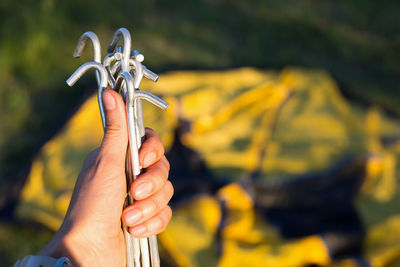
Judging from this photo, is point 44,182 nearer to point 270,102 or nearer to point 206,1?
point 270,102

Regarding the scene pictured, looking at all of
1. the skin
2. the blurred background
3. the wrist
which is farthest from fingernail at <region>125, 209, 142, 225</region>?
the blurred background

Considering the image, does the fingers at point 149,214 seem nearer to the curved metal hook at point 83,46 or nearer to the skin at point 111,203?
the skin at point 111,203

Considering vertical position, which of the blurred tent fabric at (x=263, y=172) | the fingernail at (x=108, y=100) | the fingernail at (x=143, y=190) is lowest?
the blurred tent fabric at (x=263, y=172)

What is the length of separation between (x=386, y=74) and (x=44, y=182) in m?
2.06

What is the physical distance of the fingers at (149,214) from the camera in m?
0.67

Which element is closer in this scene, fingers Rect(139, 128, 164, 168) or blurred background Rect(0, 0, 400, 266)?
fingers Rect(139, 128, 164, 168)

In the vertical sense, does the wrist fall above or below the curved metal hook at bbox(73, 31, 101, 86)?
below

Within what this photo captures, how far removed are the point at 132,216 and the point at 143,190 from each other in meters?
0.04

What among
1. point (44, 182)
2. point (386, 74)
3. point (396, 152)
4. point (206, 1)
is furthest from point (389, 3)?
point (44, 182)

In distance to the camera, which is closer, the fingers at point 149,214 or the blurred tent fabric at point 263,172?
the fingers at point 149,214

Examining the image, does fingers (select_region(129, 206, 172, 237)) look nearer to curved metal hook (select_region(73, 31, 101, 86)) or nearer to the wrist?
the wrist

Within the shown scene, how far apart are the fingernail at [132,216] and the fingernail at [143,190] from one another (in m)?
0.03

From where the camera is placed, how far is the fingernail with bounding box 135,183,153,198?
658mm

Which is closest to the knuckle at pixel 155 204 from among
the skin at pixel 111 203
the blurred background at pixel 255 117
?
the skin at pixel 111 203
